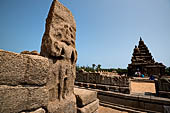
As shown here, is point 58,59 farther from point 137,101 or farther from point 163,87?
point 163,87

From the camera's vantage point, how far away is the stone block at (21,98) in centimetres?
109

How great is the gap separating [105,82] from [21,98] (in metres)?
5.17

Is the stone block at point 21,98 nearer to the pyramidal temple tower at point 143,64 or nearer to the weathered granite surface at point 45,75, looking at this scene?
the weathered granite surface at point 45,75

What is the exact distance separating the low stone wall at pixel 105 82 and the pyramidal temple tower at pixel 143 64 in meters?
18.6

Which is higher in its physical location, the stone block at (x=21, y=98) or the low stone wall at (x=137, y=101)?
the stone block at (x=21, y=98)

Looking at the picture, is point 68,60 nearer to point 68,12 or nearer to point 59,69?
point 59,69

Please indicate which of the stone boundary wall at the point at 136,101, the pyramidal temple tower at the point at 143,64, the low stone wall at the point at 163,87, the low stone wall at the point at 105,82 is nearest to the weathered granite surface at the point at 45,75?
the stone boundary wall at the point at 136,101

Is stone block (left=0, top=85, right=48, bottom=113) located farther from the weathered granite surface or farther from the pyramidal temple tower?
the pyramidal temple tower

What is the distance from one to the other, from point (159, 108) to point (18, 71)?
16.3ft

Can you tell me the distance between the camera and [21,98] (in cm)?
123

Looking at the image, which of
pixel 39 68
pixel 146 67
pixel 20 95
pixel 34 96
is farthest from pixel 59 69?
pixel 146 67

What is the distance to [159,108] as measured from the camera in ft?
12.3

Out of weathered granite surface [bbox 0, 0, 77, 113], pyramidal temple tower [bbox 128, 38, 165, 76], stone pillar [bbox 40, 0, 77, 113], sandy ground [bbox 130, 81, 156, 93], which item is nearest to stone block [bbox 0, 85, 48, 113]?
weathered granite surface [bbox 0, 0, 77, 113]

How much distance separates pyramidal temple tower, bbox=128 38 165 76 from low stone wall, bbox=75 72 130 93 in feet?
61.0
